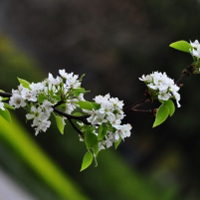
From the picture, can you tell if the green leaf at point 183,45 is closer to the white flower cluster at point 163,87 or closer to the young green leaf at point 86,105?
the white flower cluster at point 163,87

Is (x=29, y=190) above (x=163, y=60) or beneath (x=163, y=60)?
beneath

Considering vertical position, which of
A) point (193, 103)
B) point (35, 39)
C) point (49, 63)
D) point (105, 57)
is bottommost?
point (193, 103)

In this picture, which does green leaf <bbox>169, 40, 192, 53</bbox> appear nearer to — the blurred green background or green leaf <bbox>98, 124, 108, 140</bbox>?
green leaf <bbox>98, 124, 108, 140</bbox>

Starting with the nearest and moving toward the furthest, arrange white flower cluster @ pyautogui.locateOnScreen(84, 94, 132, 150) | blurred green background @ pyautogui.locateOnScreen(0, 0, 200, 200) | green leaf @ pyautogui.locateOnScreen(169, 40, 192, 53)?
white flower cluster @ pyautogui.locateOnScreen(84, 94, 132, 150) → green leaf @ pyautogui.locateOnScreen(169, 40, 192, 53) → blurred green background @ pyautogui.locateOnScreen(0, 0, 200, 200)

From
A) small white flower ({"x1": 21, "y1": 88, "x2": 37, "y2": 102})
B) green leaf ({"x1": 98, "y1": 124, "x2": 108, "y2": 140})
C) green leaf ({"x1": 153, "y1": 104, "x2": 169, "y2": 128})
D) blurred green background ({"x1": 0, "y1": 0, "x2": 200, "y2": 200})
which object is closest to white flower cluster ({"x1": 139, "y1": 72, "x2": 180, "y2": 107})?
green leaf ({"x1": 153, "y1": 104, "x2": 169, "y2": 128})

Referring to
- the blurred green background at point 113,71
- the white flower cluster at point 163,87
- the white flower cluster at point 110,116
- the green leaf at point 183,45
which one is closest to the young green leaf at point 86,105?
the white flower cluster at point 110,116

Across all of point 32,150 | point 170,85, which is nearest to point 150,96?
point 170,85

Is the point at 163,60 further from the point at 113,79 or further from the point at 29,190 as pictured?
the point at 29,190
